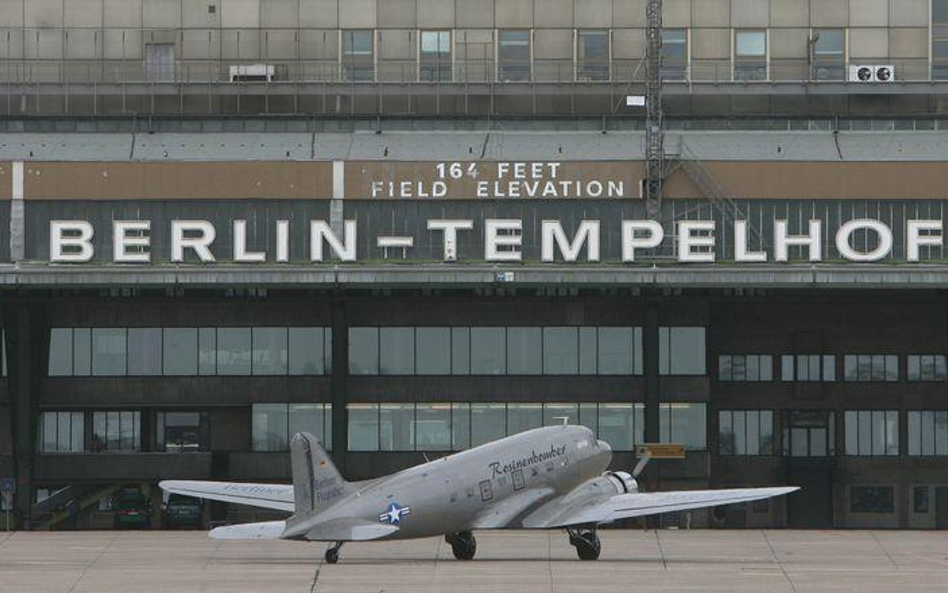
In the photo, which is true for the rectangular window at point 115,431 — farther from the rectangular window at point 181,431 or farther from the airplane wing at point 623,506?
the airplane wing at point 623,506

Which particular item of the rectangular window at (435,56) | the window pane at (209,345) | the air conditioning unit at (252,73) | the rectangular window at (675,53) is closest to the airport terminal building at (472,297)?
the window pane at (209,345)

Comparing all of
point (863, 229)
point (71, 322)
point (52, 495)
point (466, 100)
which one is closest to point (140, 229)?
point (71, 322)

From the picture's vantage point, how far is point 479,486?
252 ft

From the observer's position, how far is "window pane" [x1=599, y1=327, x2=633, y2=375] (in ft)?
354

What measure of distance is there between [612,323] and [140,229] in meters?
24.0

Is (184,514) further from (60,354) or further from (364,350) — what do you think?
(364,350)

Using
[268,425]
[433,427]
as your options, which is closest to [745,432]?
[433,427]

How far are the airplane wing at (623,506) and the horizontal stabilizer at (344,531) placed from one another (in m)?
9.03

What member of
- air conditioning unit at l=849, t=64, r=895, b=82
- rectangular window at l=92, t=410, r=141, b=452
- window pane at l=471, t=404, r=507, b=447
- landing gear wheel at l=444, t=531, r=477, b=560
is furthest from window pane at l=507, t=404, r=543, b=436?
landing gear wheel at l=444, t=531, r=477, b=560

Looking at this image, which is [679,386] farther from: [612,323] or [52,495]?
[52,495]

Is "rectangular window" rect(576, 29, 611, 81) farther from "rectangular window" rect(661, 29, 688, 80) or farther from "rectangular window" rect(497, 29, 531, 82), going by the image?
"rectangular window" rect(661, 29, 688, 80)

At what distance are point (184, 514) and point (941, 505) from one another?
39.1 m

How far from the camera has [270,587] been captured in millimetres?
→ 69750

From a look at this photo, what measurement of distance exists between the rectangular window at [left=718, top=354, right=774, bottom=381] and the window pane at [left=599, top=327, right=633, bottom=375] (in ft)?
22.5
